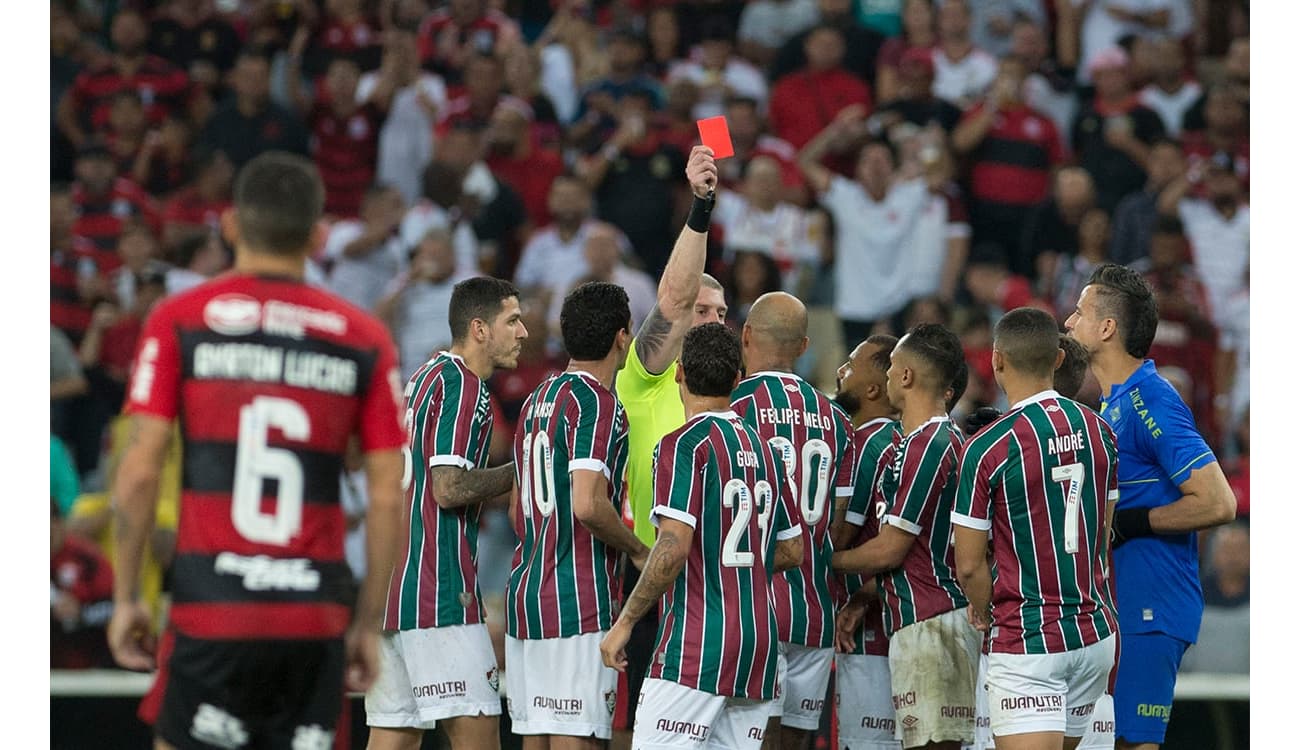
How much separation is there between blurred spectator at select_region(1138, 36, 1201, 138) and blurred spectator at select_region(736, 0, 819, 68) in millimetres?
3243

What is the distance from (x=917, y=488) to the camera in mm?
6883

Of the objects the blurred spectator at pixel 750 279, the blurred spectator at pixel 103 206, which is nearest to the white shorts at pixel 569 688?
the blurred spectator at pixel 750 279

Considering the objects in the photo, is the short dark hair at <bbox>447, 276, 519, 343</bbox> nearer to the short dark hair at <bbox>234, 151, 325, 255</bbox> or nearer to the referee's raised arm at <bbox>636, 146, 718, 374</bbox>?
the referee's raised arm at <bbox>636, 146, 718, 374</bbox>

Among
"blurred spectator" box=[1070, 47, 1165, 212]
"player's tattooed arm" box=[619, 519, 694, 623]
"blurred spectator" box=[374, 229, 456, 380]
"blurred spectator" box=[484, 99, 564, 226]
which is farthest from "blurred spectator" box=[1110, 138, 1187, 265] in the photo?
"player's tattooed arm" box=[619, 519, 694, 623]

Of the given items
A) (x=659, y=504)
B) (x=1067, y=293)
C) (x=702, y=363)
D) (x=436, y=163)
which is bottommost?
(x=659, y=504)

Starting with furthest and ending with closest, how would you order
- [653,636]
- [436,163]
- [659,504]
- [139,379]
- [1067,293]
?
[436,163]
[1067,293]
[653,636]
[659,504]
[139,379]

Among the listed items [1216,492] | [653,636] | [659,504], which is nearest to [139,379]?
[659,504]

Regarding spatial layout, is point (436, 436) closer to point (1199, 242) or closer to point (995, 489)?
point (995, 489)

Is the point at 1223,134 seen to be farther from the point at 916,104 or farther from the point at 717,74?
the point at 717,74

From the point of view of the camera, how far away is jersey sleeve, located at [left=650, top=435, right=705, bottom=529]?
6152mm

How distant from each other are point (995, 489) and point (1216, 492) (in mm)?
975

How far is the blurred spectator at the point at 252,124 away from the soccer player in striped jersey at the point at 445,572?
8393 millimetres

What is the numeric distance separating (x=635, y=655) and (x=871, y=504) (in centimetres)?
127

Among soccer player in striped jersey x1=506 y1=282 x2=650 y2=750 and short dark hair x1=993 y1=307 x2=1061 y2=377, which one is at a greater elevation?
short dark hair x1=993 y1=307 x2=1061 y2=377
